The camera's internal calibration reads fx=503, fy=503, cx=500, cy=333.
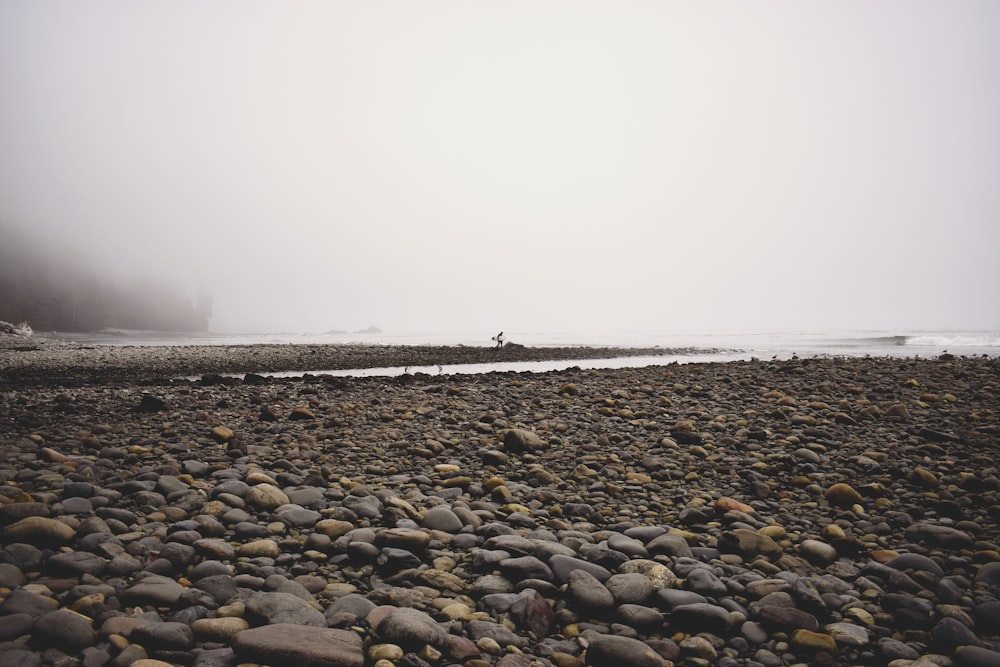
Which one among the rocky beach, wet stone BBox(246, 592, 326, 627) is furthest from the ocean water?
wet stone BBox(246, 592, 326, 627)

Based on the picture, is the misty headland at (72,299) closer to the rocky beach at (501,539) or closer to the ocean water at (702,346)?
the ocean water at (702,346)

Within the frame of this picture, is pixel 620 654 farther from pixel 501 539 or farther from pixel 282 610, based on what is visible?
pixel 282 610

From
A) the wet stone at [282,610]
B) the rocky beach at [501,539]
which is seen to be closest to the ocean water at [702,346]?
the rocky beach at [501,539]

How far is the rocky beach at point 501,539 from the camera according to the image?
277 centimetres

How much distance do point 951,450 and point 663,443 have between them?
3.64 metres

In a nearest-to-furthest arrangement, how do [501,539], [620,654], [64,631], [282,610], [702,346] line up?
1. [64,631]
2. [620,654]
3. [282,610]
4. [501,539]
5. [702,346]

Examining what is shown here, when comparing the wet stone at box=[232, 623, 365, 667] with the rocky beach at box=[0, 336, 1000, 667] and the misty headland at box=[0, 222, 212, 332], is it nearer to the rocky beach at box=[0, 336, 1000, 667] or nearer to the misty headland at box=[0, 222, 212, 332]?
the rocky beach at box=[0, 336, 1000, 667]

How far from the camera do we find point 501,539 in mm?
3998

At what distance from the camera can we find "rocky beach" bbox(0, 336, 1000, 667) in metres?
2.77

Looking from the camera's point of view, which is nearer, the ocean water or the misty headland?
the ocean water

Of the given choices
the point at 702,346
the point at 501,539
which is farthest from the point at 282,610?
Result: the point at 702,346

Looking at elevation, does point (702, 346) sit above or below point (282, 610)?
above

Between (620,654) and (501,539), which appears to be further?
(501,539)

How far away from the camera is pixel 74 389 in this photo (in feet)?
43.9
